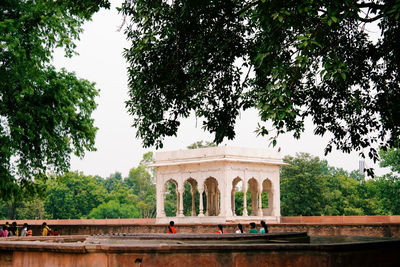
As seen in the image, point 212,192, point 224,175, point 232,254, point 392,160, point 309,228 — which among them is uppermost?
point 392,160

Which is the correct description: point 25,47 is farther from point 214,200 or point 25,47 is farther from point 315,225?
point 214,200

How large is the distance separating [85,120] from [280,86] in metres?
12.8

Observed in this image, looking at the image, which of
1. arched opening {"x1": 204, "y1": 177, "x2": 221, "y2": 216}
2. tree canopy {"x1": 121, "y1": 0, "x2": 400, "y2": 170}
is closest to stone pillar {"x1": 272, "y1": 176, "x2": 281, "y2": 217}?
arched opening {"x1": 204, "y1": 177, "x2": 221, "y2": 216}

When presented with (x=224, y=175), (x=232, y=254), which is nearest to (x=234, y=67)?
(x=232, y=254)

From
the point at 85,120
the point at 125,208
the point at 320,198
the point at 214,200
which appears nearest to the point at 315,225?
the point at 85,120

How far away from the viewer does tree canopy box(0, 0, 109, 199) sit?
15.8m

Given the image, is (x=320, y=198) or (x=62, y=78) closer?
(x=62, y=78)

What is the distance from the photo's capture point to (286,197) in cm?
4512

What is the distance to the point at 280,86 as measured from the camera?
23.2ft

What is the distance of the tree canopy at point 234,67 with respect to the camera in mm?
8430

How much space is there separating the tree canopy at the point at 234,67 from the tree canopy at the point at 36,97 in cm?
666

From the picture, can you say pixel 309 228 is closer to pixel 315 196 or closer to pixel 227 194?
pixel 227 194

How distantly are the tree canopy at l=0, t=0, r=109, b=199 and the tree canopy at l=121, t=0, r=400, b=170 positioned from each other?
6.66 meters

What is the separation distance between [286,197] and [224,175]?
1496 centimetres
